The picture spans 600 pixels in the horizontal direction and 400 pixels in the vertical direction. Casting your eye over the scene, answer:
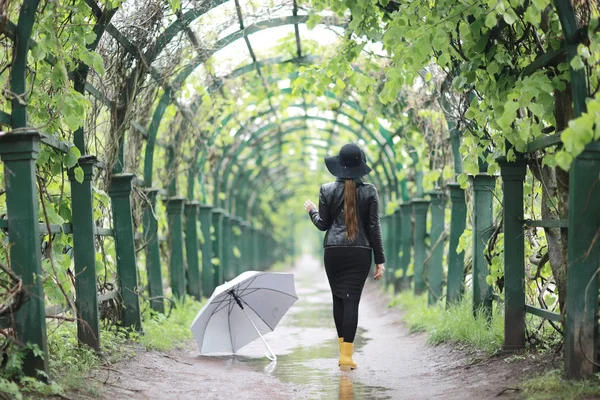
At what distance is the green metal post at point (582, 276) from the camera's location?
4.30 m

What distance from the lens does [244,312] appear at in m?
6.75

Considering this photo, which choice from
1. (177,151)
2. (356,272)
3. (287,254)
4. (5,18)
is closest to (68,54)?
(5,18)

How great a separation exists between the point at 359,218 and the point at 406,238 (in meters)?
8.47

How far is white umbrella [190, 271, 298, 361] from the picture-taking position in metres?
6.64

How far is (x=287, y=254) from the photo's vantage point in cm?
4653

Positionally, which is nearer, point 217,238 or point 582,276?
point 582,276

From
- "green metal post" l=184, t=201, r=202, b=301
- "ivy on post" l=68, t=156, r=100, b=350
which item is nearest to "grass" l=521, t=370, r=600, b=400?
"ivy on post" l=68, t=156, r=100, b=350

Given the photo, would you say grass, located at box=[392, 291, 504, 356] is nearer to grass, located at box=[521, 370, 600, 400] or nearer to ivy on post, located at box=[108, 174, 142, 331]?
grass, located at box=[521, 370, 600, 400]

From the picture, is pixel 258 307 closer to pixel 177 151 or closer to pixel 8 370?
pixel 8 370

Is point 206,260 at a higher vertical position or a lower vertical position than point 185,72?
lower

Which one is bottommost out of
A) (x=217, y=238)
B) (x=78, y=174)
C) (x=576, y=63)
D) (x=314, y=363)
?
(x=314, y=363)

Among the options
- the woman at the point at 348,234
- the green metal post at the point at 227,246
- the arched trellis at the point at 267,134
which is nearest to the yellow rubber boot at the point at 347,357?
the woman at the point at 348,234

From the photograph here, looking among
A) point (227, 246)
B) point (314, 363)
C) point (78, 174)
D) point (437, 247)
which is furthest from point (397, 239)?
point (78, 174)

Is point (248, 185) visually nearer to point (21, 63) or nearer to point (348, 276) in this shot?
point (348, 276)
